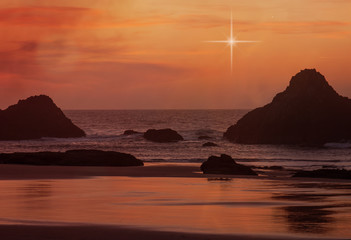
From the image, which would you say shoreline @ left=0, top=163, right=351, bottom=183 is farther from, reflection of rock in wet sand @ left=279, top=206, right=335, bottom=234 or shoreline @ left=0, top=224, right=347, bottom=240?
shoreline @ left=0, top=224, right=347, bottom=240

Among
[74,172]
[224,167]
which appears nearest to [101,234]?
[224,167]

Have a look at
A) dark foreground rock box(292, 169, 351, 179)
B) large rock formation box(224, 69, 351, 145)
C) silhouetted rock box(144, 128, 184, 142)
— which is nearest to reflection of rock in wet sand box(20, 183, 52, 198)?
dark foreground rock box(292, 169, 351, 179)

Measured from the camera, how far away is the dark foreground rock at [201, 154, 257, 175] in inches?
1554

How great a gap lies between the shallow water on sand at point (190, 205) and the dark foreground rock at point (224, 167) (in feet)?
16.9

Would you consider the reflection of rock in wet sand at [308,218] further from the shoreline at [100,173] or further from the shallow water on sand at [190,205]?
the shoreline at [100,173]

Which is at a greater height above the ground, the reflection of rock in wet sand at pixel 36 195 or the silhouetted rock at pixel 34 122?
the reflection of rock in wet sand at pixel 36 195

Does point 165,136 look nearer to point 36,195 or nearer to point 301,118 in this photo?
point 301,118

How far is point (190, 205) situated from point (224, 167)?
672 inches

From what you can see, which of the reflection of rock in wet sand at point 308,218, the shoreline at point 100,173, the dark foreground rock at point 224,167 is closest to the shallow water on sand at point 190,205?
the reflection of rock in wet sand at point 308,218

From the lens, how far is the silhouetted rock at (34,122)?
440 feet

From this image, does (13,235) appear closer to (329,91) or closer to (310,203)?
(310,203)

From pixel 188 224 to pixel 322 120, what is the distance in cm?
9955

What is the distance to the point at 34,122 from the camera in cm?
13825

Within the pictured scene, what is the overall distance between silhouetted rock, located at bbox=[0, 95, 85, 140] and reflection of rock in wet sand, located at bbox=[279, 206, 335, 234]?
112478 millimetres
